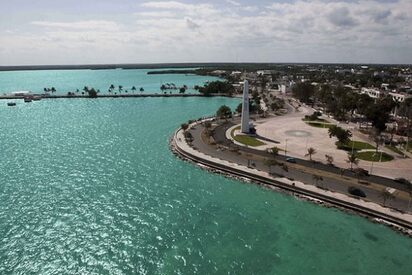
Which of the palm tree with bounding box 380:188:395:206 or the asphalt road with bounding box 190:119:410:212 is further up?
the palm tree with bounding box 380:188:395:206

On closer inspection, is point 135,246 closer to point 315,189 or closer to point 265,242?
point 265,242

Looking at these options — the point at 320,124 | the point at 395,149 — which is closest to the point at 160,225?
the point at 395,149

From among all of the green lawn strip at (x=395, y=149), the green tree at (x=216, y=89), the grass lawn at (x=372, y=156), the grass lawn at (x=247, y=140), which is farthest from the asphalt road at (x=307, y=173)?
the green tree at (x=216, y=89)

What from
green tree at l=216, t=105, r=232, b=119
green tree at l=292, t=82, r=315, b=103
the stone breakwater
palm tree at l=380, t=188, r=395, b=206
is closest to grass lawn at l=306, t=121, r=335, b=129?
green tree at l=216, t=105, r=232, b=119

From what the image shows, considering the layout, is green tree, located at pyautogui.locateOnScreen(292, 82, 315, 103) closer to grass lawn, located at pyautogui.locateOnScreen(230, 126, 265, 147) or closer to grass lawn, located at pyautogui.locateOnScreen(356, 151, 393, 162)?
grass lawn, located at pyautogui.locateOnScreen(230, 126, 265, 147)

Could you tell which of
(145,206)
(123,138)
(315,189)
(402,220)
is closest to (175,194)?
(145,206)

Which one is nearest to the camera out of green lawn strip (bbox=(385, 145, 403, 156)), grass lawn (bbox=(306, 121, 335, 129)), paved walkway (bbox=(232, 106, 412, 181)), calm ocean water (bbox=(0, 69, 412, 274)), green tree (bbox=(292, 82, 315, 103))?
calm ocean water (bbox=(0, 69, 412, 274))

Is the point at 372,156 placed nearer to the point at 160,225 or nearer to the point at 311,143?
the point at 311,143
